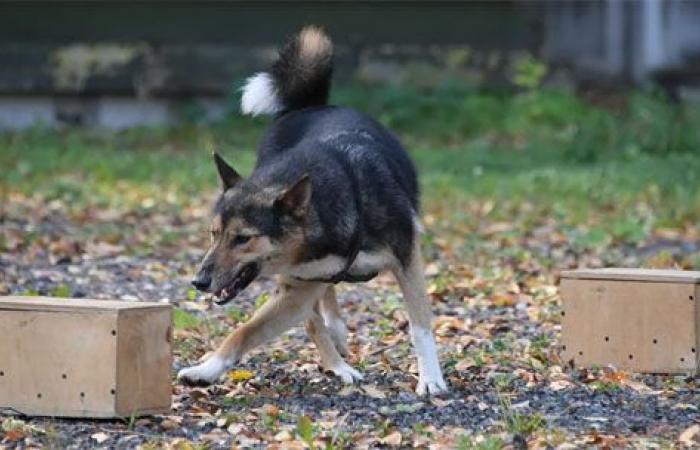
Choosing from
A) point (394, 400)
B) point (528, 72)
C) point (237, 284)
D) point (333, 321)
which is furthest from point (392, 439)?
point (528, 72)

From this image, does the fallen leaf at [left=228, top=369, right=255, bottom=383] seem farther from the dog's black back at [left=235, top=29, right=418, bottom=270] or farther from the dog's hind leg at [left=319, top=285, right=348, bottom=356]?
the dog's black back at [left=235, top=29, right=418, bottom=270]

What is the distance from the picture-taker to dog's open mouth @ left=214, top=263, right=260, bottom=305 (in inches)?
248

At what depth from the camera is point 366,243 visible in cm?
679

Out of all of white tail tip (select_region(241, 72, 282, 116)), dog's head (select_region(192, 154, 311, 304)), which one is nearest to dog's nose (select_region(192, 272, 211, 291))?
dog's head (select_region(192, 154, 311, 304))

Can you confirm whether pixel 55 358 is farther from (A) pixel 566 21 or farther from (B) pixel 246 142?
(A) pixel 566 21

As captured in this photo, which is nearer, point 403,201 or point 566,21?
point 403,201

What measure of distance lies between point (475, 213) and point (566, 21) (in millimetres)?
7278

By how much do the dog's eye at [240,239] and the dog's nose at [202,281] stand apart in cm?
20

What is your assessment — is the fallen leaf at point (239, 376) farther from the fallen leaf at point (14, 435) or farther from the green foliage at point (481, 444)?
the green foliage at point (481, 444)

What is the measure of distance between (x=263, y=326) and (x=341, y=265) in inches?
15.9

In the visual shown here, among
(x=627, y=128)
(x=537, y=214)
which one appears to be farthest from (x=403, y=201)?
(x=627, y=128)

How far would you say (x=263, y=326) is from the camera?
675cm

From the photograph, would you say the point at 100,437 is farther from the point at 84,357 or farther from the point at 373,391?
the point at 373,391

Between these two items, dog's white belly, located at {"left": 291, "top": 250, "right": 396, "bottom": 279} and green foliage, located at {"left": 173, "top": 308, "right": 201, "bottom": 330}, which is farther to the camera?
green foliage, located at {"left": 173, "top": 308, "right": 201, "bottom": 330}
